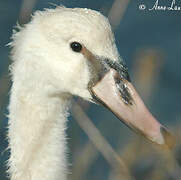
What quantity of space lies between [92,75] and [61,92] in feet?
0.82

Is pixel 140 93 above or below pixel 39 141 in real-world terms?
below

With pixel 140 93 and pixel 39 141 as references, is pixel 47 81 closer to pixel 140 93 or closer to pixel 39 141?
pixel 39 141

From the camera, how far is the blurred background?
19.7 feet

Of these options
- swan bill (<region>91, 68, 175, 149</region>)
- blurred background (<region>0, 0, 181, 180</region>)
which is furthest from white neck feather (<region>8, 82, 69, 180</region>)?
swan bill (<region>91, 68, 175, 149</region>)

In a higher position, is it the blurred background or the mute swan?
the mute swan

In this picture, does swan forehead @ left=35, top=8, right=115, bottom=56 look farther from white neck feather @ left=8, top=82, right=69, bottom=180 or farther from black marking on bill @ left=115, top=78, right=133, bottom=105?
white neck feather @ left=8, top=82, right=69, bottom=180

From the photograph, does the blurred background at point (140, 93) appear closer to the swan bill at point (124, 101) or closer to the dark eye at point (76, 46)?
the swan bill at point (124, 101)

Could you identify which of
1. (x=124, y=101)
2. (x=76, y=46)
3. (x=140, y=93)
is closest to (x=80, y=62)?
(x=76, y=46)

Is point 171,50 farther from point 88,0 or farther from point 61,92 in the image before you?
point 61,92

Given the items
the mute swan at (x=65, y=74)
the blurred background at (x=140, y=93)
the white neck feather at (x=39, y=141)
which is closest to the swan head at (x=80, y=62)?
the mute swan at (x=65, y=74)

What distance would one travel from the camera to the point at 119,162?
5.70 m

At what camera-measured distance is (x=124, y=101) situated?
430 centimetres

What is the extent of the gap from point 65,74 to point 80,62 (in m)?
0.13

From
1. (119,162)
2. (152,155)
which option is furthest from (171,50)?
(119,162)
